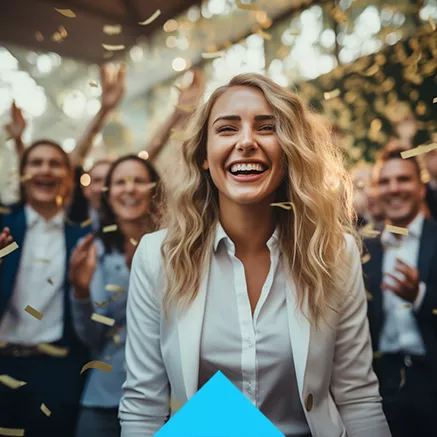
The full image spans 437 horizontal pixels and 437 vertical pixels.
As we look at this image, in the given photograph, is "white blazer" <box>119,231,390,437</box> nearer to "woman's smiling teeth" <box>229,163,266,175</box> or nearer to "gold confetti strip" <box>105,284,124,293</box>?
"woman's smiling teeth" <box>229,163,266,175</box>

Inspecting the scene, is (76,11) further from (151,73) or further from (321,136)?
(321,136)

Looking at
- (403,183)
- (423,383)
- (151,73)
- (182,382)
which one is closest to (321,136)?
(182,382)

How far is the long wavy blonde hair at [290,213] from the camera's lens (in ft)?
4.33

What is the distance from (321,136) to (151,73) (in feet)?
6.79

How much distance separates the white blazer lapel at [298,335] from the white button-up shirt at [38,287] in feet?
4.39

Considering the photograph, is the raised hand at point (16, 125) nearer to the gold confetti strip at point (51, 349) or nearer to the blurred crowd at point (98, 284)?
the blurred crowd at point (98, 284)

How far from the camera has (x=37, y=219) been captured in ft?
7.61

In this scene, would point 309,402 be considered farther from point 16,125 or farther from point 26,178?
point 16,125

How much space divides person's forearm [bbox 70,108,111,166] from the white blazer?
51.6 inches

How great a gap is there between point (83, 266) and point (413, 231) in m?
1.72

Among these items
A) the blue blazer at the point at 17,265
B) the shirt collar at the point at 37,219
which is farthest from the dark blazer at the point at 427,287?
the shirt collar at the point at 37,219

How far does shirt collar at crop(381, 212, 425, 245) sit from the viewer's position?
2.35 m

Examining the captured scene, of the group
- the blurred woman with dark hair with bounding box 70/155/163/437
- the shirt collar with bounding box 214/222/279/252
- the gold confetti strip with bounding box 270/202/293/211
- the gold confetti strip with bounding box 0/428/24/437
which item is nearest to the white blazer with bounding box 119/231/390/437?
the shirt collar with bounding box 214/222/279/252

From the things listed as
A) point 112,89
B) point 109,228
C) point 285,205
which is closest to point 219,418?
point 285,205
